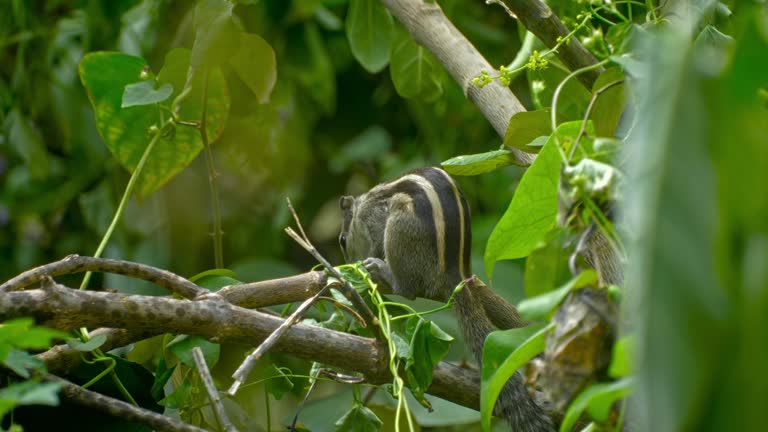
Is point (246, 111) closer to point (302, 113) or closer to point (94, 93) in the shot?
point (94, 93)

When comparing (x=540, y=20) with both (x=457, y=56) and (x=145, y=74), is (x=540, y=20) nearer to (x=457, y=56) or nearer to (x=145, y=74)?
(x=457, y=56)

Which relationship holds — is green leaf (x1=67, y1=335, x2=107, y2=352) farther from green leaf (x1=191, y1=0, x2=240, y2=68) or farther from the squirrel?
the squirrel

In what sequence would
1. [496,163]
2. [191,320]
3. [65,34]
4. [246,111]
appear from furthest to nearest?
[65,34], [246,111], [496,163], [191,320]

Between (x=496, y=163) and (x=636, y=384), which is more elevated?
(x=636, y=384)

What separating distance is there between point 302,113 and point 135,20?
3.89 feet

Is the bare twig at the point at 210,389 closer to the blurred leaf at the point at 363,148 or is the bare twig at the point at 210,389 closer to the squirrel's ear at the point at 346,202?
the squirrel's ear at the point at 346,202

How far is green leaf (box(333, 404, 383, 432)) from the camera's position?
5.86 feet

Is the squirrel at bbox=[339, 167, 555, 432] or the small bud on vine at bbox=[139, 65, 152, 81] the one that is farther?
the squirrel at bbox=[339, 167, 555, 432]

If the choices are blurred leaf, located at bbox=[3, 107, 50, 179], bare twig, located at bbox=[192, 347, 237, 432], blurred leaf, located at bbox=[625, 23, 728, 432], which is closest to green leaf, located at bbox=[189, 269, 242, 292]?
bare twig, located at bbox=[192, 347, 237, 432]

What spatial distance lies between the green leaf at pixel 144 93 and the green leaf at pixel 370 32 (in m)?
0.77

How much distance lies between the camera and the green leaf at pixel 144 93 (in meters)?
1.93

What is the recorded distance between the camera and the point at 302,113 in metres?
4.28

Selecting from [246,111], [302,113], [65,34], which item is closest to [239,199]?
[302,113]

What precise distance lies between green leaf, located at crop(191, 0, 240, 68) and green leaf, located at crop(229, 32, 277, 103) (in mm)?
75
